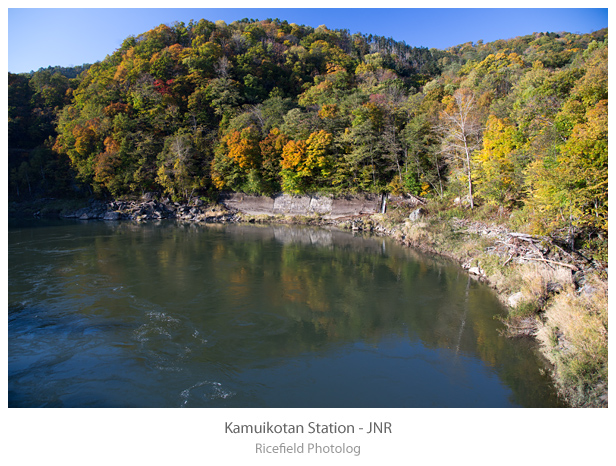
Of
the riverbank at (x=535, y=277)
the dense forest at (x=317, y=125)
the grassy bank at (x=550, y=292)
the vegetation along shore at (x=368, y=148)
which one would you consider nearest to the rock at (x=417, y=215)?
the riverbank at (x=535, y=277)

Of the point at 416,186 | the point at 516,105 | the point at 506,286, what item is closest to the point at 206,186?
the point at 416,186

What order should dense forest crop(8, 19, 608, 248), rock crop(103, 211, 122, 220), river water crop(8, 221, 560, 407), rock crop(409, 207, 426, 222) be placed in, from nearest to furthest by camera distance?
river water crop(8, 221, 560, 407) < dense forest crop(8, 19, 608, 248) < rock crop(409, 207, 426, 222) < rock crop(103, 211, 122, 220)

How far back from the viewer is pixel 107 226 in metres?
31.6

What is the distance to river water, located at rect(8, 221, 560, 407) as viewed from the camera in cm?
734

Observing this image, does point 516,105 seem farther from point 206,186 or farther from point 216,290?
point 206,186

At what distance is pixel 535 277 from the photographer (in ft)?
35.1

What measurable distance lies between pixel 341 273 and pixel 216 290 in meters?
6.22

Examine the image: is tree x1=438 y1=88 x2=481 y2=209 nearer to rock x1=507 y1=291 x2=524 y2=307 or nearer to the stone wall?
the stone wall

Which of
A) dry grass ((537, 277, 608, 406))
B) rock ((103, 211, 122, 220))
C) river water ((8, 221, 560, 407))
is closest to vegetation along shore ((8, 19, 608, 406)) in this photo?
dry grass ((537, 277, 608, 406))

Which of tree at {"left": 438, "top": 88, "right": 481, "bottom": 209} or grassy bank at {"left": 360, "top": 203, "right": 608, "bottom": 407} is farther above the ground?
tree at {"left": 438, "top": 88, "right": 481, "bottom": 209}

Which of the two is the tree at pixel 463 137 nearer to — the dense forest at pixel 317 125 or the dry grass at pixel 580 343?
the dense forest at pixel 317 125

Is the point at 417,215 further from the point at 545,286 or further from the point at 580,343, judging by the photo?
the point at 580,343

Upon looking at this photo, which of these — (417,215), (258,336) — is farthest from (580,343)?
(417,215)

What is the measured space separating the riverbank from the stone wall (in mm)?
2086
